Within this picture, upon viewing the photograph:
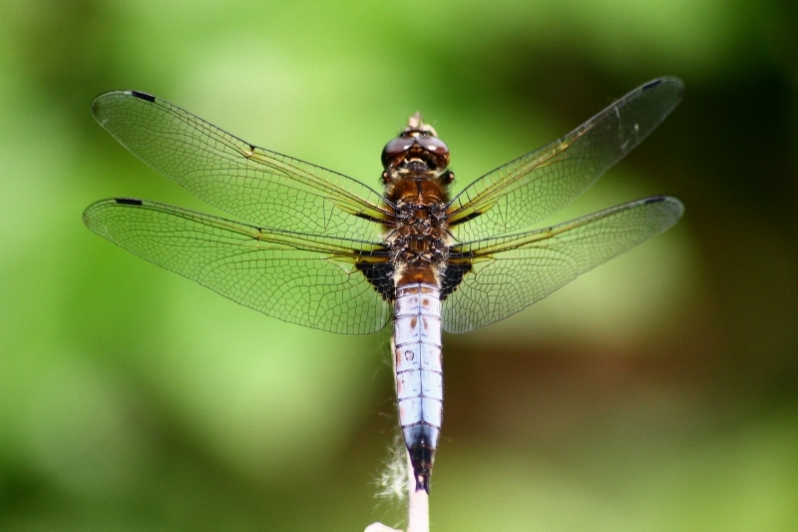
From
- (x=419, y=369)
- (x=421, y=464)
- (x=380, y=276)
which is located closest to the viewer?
(x=421, y=464)

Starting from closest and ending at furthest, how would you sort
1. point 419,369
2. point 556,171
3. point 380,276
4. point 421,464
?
1. point 421,464
2. point 419,369
3. point 380,276
4. point 556,171

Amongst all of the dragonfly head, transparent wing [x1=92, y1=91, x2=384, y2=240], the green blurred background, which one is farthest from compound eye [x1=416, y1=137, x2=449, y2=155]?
the green blurred background

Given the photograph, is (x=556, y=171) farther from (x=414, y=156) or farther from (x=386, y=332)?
(x=386, y=332)

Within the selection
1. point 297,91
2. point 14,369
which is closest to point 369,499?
point 14,369

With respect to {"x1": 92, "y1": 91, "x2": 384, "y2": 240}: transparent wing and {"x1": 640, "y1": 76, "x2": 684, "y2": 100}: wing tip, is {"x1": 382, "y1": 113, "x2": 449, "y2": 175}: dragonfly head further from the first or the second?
{"x1": 640, "y1": 76, "x2": 684, "y2": 100}: wing tip

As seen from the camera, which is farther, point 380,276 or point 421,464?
point 380,276

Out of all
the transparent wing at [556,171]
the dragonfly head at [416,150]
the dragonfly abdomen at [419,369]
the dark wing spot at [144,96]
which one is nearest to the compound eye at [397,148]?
the dragonfly head at [416,150]

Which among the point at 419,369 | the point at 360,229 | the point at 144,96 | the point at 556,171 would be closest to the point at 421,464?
the point at 419,369
